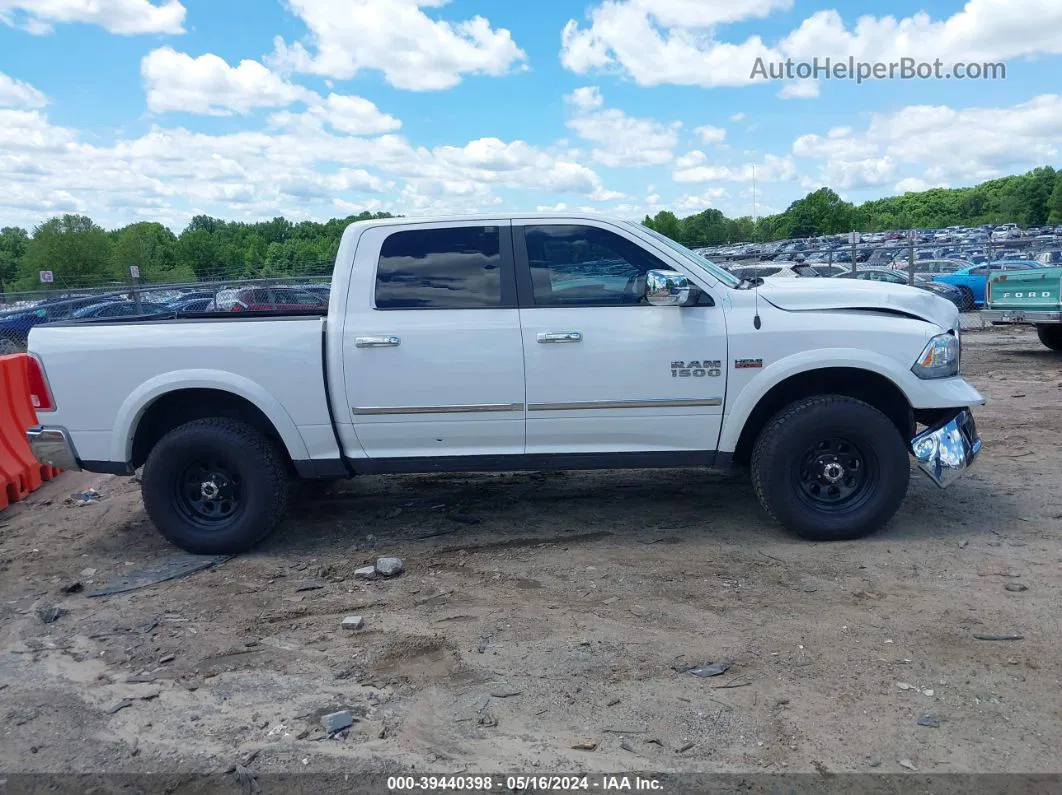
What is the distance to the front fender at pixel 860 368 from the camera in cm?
525

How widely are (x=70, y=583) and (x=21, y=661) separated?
3.46ft

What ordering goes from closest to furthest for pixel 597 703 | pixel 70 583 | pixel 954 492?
pixel 597 703
pixel 70 583
pixel 954 492

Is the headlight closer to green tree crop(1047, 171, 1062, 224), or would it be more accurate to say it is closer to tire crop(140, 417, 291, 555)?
tire crop(140, 417, 291, 555)

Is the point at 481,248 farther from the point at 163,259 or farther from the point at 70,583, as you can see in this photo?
the point at 163,259

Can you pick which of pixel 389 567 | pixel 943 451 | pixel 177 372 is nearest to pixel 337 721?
pixel 389 567

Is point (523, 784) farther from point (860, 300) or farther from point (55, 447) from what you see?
point (55, 447)

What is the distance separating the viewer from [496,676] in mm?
3943

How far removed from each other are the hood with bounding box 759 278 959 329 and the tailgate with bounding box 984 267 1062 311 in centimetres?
899

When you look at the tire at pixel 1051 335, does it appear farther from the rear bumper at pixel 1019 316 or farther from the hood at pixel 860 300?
the hood at pixel 860 300

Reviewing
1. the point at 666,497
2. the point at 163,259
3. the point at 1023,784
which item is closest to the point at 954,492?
the point at 666,497

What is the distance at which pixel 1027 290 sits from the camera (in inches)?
529

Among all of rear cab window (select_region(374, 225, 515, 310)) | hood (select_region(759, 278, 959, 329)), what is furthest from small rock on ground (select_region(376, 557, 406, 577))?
hood (select_region(759, 278, 959, 329))

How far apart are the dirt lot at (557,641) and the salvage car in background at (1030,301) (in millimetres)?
7746

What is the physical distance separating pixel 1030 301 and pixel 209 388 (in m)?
12.3
